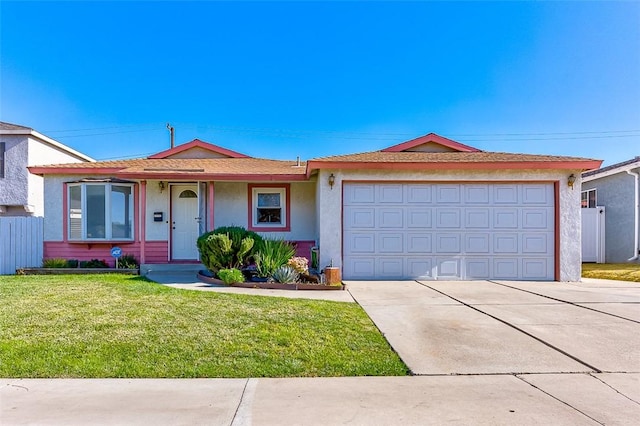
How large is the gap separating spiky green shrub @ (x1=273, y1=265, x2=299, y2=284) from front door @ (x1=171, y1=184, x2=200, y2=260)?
395 cm

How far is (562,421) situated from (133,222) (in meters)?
11.5

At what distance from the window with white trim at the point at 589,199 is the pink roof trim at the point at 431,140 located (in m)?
7.38

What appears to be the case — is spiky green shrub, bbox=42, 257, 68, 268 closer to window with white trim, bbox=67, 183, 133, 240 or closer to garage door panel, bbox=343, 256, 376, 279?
window with white trim, bbox=67, 183, 133, 240

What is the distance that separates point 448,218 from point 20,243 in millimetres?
12538

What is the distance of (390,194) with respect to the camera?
9.70 meters

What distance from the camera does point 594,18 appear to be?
32.7 feet

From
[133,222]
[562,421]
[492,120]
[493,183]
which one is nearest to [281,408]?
[562,421]

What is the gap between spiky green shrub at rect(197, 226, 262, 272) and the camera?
8.68 m

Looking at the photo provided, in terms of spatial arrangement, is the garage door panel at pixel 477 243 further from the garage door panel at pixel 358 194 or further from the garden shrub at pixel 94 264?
the garden shrub at pixel 94 264

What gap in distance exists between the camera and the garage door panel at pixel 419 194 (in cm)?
970

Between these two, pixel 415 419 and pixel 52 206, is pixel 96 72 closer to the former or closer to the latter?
pixel 52 206

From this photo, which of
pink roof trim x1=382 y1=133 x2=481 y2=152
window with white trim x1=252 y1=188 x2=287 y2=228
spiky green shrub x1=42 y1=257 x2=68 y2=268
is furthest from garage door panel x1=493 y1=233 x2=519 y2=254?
spiky green shrub x1=42 y1=257 x2=68 y2=268

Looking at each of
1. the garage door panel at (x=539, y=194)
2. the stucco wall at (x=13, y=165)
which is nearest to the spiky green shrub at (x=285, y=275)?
the garage door panel at (x=539, y=194)

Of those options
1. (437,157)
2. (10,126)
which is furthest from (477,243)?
(10,126)
